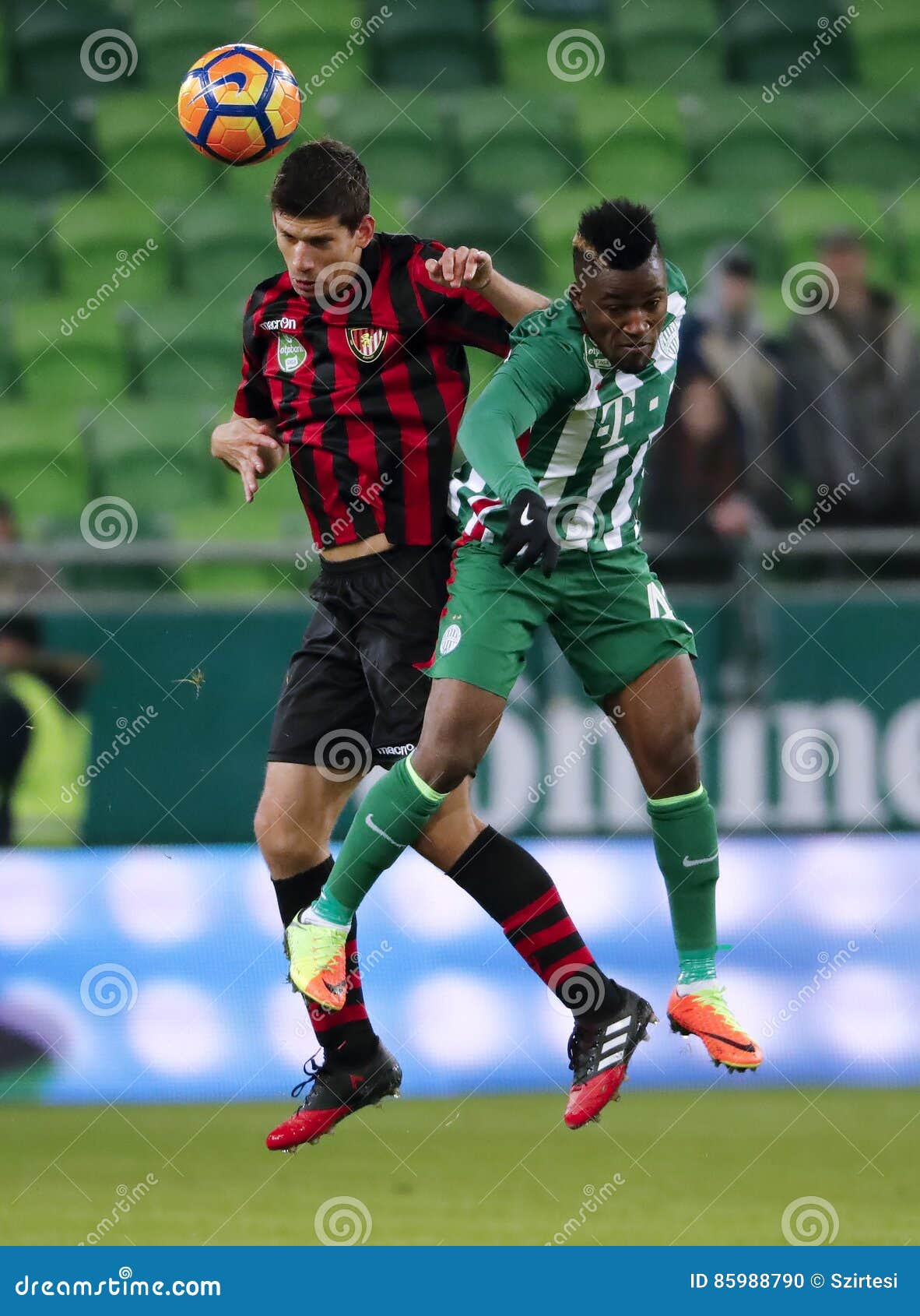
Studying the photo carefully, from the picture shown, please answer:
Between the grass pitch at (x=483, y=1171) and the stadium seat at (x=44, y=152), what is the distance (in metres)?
6.09

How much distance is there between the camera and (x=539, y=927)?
4.93 metres

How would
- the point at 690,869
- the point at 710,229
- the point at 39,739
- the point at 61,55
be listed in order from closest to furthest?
1. the point at 690,869
2. the point at 39,739
3. the point at 710,229
4. the point at 61,55

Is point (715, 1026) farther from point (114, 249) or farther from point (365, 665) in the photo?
point (114, 249)

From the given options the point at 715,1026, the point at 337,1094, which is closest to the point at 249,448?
the point at 337,1094

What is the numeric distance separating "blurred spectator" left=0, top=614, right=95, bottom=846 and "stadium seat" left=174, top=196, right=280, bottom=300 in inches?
153

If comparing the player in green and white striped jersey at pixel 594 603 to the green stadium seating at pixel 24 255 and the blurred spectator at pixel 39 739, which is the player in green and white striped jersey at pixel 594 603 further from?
the green stadium seating at pixel 24 255

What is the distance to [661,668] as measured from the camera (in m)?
4.69

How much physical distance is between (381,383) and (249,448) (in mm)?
385

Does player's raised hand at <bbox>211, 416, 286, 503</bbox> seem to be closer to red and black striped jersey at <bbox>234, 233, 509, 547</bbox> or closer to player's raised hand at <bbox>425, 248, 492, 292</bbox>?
red and black striped jersey at <bbox>234, 233, 509, 547</bbox>

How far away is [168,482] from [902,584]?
4.03 meters

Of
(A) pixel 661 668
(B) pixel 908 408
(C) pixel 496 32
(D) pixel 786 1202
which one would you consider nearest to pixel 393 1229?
(D) pixel 786 1202

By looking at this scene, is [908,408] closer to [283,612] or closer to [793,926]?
[793,926]

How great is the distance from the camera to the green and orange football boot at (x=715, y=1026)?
4.61 metres

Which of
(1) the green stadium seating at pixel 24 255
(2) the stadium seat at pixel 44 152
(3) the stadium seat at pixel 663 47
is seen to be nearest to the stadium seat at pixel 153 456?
(1) the green stadium seating at pixel 24 255
